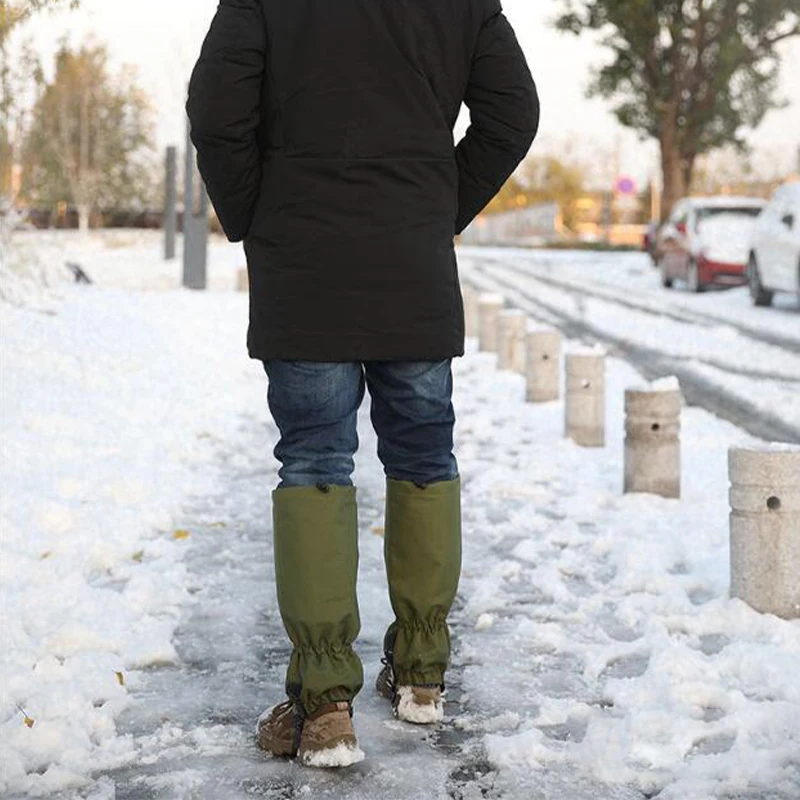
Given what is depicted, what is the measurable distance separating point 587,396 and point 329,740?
542 centimetres

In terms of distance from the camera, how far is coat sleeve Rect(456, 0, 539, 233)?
140 inches

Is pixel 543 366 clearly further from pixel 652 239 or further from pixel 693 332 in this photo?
pixel 652 239

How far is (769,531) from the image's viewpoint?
4750 mm

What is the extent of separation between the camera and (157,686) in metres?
4.01

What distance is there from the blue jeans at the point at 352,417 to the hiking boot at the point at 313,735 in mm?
539

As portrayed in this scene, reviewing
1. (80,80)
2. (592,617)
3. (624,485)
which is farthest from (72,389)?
(80,80)

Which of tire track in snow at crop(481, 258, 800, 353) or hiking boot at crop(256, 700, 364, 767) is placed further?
tire track in snow at crop(481, 258, 800, 353)

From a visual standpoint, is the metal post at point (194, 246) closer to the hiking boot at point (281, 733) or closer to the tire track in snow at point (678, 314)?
the tire track in snow at point (678, 314)

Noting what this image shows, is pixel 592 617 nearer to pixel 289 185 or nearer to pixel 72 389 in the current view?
pixel 289 185

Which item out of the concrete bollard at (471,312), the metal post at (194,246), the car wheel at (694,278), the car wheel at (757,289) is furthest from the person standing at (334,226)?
the car wheel at (694,278)

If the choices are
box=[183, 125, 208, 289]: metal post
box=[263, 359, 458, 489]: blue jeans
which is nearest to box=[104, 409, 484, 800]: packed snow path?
box=[263, 359, 458, 489]: blue jeans

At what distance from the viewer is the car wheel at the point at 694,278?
24.6 metres

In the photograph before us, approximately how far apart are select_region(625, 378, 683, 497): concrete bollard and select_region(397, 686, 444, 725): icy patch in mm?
3344

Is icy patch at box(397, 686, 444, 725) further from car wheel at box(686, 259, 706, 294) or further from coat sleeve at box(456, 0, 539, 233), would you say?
car wheel at box(686, 259, 706, 294)
